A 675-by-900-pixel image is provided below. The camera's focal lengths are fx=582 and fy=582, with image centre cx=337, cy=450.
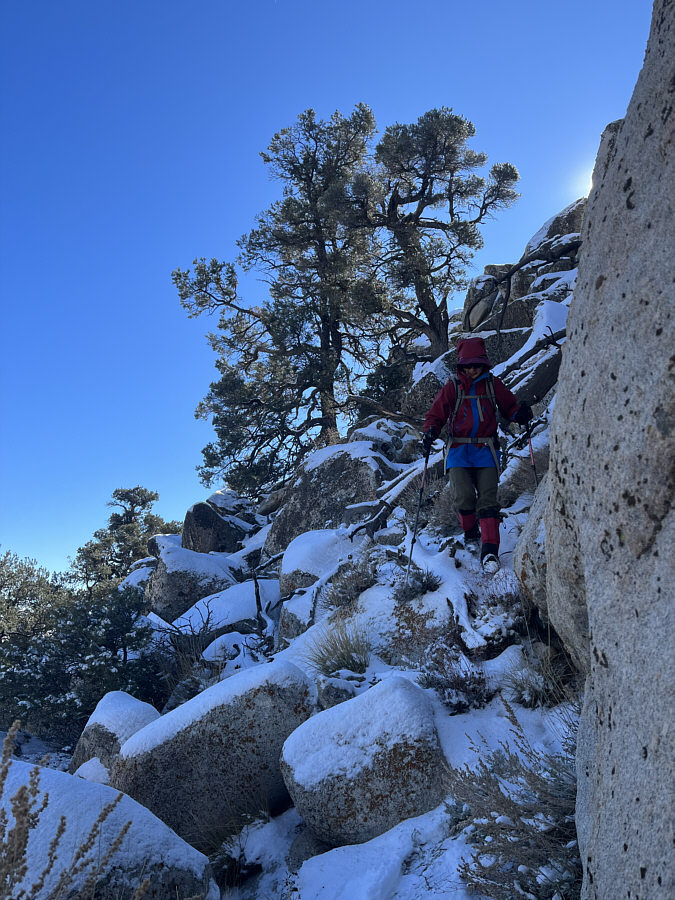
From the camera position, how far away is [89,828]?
10.7 ft

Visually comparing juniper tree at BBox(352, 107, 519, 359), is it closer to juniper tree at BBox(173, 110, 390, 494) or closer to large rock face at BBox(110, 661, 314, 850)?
juniper tree at BBox(173, 110, 390, 494)

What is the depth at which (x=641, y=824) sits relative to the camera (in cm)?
162

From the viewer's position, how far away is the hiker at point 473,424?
5.84m

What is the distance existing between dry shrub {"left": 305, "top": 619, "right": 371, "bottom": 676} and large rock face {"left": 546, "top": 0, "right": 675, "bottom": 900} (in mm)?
3100

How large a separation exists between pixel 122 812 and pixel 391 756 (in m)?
1.70

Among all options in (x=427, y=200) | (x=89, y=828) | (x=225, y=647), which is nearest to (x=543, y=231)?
(x=427, y=200)

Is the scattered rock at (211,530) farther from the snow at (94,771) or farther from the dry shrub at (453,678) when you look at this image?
the dry shrub at (453,678)

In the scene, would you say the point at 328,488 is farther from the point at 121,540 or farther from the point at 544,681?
the point at 121,540

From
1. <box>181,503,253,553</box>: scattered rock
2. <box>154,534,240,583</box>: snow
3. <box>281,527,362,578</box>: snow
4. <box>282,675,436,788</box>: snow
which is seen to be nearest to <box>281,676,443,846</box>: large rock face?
<box>282,675,436,788</box>: snow

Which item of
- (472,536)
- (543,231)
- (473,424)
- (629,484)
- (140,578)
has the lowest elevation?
(472,536)

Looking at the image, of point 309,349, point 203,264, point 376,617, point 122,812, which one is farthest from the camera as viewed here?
point 203,264

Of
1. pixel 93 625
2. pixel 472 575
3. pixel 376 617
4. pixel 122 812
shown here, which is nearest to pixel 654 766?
pixel 122 812

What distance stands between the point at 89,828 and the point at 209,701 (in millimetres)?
1888

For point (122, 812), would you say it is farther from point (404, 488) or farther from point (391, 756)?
point (404, 488)
